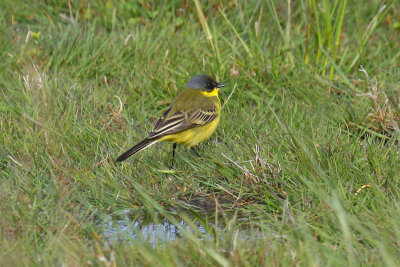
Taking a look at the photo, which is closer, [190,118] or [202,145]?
[190,118]

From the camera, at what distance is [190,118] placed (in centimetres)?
619

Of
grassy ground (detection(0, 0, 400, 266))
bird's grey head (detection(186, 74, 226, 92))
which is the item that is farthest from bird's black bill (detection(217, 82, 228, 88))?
grassy ground (detection(0, 0, 400, 266))

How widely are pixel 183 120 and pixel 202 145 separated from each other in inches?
12.2

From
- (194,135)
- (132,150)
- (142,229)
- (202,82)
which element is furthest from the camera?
(202,82)

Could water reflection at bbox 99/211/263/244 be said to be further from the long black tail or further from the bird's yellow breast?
the bird's yellow breast

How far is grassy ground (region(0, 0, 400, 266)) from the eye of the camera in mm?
3982

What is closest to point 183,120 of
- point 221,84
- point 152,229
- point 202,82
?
point 202,82

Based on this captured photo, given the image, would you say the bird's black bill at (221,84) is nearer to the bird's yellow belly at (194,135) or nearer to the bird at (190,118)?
the bird at (190,118)

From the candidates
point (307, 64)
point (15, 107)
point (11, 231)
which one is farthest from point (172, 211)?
point (307, 64)

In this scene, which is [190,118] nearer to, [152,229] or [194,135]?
[194,135]

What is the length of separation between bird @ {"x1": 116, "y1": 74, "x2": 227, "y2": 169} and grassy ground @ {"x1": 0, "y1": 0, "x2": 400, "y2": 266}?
174mm

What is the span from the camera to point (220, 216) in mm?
4973

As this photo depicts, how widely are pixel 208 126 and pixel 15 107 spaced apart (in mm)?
1795

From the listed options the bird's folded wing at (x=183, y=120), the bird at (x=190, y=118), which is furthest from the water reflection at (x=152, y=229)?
the bird's folded wing at (x=183, y=120)
